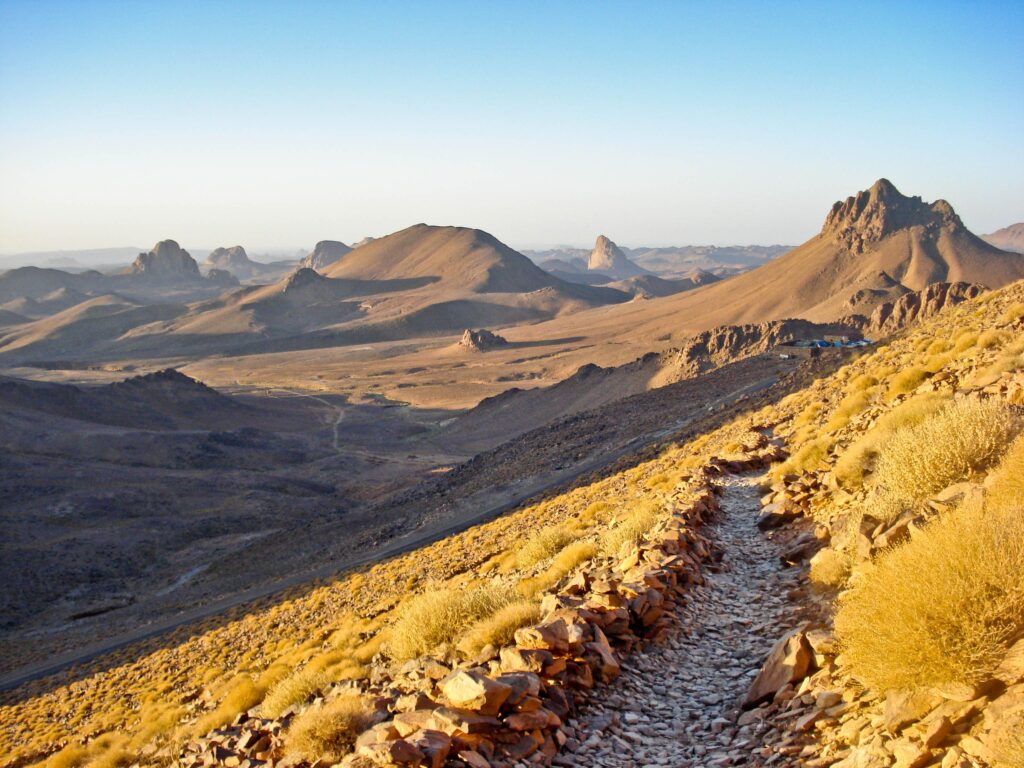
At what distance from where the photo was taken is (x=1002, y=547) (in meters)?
4.48

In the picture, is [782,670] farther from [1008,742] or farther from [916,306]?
[916,306]

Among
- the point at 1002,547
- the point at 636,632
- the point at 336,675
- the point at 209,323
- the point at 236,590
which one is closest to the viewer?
the point at 1002,547

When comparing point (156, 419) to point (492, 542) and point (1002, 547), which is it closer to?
point (492, 542)

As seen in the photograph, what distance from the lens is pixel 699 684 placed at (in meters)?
6.37

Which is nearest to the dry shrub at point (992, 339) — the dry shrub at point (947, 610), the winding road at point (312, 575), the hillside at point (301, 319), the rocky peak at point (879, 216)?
the dry shrub at point (947, 610)

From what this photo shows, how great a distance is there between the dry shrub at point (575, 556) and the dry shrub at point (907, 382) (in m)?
6.36

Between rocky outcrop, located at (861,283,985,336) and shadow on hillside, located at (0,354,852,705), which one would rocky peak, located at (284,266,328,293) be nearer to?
rocky outcrop, located at (861,283,985,336)

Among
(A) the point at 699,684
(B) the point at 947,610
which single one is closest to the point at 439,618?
(A) the point at 699,684

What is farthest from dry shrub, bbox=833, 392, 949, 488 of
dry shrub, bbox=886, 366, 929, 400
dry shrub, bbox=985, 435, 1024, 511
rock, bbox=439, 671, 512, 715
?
rock, bbox=439, 671, 512, 715

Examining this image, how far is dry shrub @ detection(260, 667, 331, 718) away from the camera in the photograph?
835 cm

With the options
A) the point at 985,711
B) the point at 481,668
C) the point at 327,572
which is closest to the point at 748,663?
the point at 481,668

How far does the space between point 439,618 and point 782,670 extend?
3491 mm

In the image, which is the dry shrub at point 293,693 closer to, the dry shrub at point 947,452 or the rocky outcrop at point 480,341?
the dry shrub at point 947,452

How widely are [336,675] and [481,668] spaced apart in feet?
11.9
